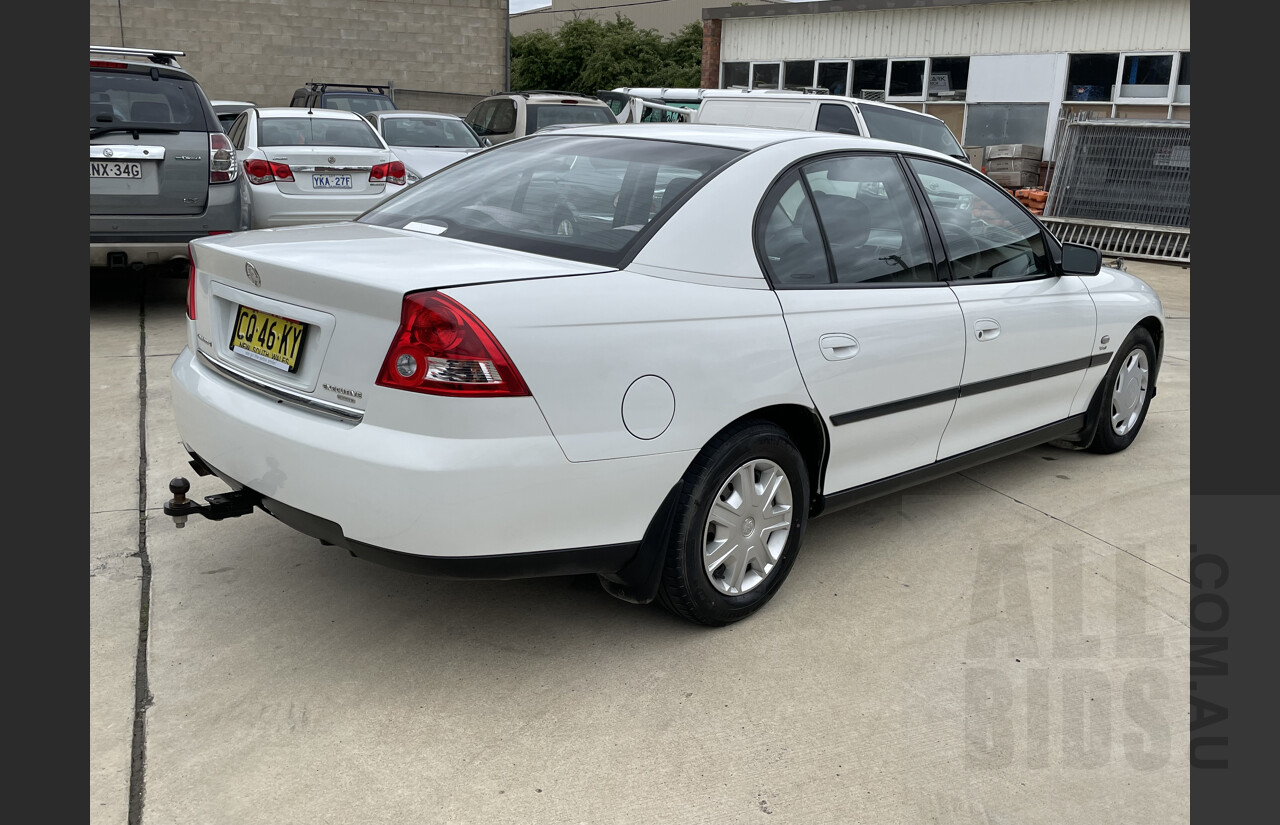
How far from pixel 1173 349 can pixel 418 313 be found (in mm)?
7068

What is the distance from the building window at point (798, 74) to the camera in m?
21.7

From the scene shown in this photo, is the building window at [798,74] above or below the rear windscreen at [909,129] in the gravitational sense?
above

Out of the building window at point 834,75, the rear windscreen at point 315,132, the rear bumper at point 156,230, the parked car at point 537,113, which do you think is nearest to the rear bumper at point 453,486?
the rear bumper at point 156,230

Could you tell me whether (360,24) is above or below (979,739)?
above

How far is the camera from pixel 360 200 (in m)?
9.30

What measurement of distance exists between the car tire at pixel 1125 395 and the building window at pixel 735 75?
1864 cm

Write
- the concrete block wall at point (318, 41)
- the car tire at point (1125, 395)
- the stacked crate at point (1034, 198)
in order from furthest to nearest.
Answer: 1. the concrete block wall at point (318, 41)
2. the stacked crate at point (1034, 198)
3. the car tire at point (1125, 395)

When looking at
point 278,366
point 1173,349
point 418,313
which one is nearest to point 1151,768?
point 418,313

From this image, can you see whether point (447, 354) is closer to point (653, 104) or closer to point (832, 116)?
point (832, 116)

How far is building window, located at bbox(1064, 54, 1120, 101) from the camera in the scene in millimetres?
17719

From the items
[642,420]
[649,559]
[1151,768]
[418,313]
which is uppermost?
[418,313]

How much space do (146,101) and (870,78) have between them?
16.5 meters

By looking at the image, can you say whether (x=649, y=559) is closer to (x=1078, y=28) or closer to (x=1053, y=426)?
(x=1053, y=426)

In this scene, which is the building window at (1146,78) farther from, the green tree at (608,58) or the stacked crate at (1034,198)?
the green tree at (608,58)
